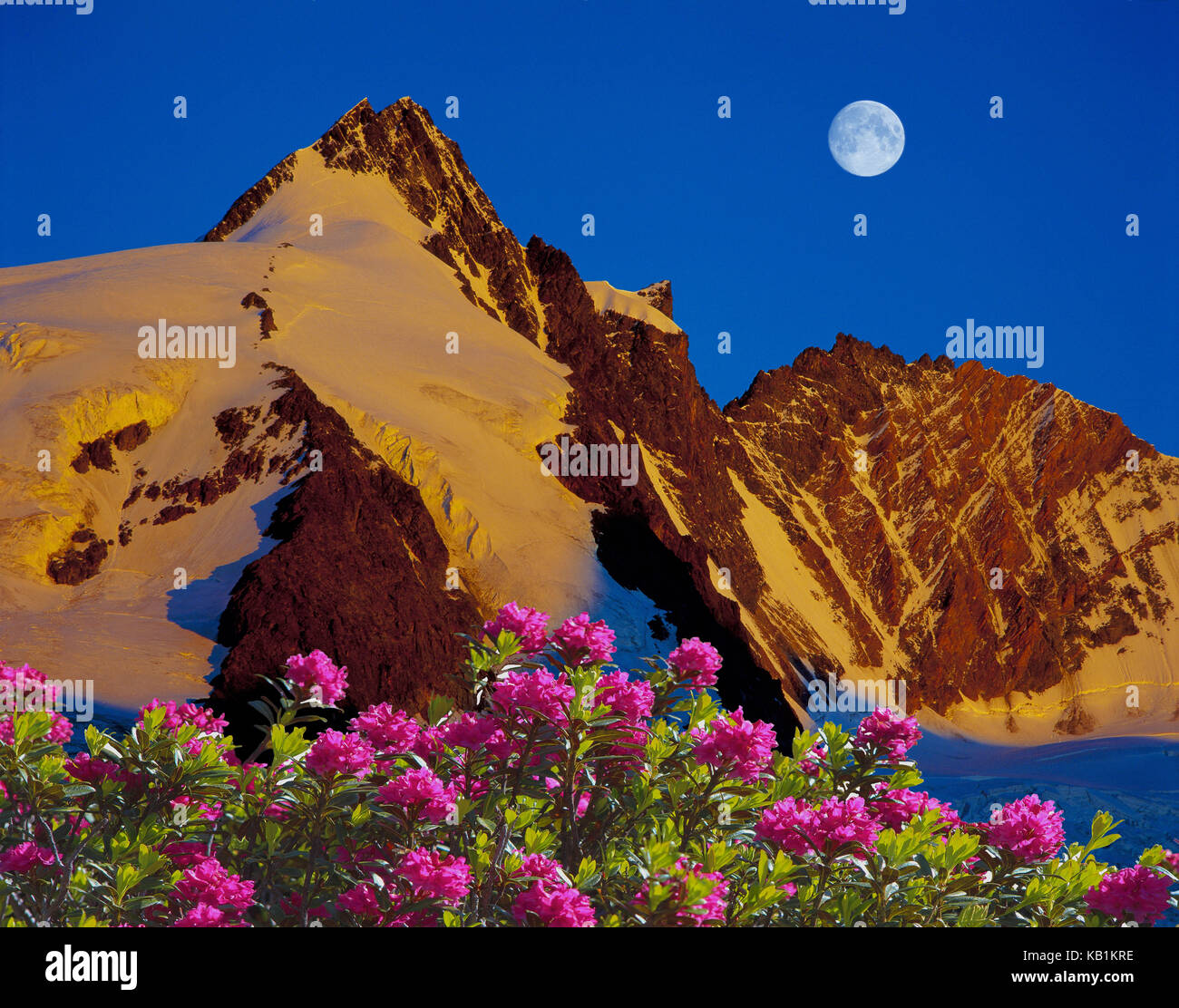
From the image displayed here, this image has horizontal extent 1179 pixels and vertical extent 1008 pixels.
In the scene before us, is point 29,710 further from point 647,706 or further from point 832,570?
point 832,570

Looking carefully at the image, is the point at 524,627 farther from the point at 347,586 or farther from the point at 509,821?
the point at 347,586

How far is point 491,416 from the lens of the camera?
170 ft

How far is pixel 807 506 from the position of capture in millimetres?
142875

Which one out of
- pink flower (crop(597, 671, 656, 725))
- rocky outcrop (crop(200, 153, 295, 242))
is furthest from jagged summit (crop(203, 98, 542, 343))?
pink flower (crop(597, 671, 656, 725))

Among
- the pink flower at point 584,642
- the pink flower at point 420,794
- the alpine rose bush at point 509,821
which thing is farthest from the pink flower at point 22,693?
the pink flower at point 584,642

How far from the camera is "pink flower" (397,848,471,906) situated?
6.13m

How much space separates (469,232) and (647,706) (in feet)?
302

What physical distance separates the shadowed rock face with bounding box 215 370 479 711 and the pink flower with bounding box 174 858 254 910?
64.0ft

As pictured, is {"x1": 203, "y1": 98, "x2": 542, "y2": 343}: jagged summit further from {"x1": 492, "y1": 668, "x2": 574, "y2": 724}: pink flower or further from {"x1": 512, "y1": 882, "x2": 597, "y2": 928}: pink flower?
{"x1": 512, "y1": 882, "x2": 597, "y2": 928}: pink flower

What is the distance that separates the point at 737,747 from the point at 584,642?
43.4 inches

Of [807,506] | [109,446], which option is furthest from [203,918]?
[807,506]

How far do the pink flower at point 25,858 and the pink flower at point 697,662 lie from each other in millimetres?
3766

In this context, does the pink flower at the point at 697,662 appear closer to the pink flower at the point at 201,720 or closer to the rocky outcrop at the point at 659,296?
the pink flower at the point at 201,720
